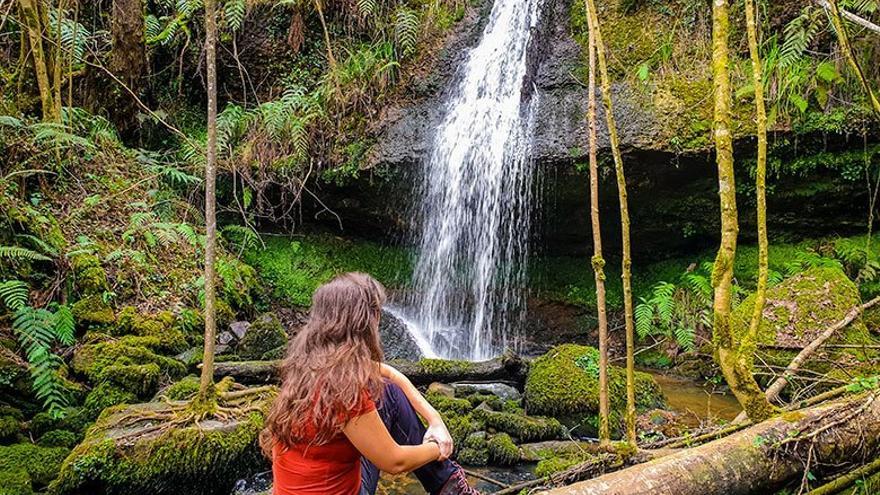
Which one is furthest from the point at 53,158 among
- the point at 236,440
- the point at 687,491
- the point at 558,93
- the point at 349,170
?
the point at 687,491

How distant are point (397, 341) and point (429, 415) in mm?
5371

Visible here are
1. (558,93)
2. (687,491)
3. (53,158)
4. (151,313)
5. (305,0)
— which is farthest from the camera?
(305,0)

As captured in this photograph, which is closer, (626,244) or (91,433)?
(626,244)

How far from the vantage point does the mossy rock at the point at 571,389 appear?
4.67 m

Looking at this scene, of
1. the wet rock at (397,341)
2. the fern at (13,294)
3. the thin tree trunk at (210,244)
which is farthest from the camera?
the wet rock at (397,341)

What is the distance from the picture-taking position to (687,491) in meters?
2.09

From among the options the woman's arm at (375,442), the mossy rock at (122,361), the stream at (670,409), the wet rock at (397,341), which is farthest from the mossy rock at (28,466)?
the wet rock at (397,341)

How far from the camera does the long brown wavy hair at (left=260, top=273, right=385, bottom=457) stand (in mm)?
→ 1801

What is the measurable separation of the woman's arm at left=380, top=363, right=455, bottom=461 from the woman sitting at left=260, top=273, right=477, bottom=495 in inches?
2.4

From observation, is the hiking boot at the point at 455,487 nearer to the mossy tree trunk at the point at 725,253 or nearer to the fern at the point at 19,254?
the mossy tree trunk at the point at 725,253

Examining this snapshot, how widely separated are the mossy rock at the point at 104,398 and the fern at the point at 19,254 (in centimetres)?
141

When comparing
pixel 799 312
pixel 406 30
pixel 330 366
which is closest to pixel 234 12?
pixel 406 30

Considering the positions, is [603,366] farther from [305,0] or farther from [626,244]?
[305,0]

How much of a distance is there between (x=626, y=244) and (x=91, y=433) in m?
3.52
